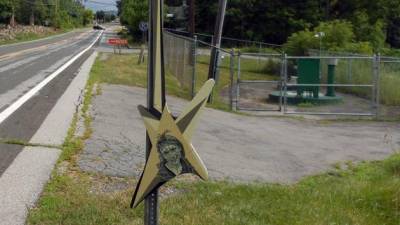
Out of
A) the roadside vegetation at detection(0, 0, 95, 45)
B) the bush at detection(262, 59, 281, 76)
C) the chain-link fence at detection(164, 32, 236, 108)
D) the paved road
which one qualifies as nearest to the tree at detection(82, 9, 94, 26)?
the roadside vegetation at detection(0, 0, 95, 45)

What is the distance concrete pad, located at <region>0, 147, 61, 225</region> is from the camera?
4.89m

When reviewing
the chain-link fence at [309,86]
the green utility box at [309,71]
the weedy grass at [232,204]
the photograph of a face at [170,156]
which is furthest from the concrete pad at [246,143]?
the green utility box at [309,71]

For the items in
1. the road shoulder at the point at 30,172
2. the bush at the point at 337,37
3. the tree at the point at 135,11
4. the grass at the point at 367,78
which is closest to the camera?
the road shoulder at the point at 30,172

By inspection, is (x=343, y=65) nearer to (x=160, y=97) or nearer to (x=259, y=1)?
(x=160, y=97)

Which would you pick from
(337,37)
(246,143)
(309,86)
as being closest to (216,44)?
(309,86)

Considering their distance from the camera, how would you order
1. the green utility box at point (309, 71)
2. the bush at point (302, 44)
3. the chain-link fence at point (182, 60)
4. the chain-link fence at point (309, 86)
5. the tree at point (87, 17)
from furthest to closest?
1. the tree at point (87, 17)
2. the bush at point (302, 44)
3. the green utility box at point (309, 71)
4. the chain-link fence at point (182, 60)
5. the chain-link fence at point (309, 86)

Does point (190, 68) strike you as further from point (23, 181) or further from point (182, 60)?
point (23, 181)

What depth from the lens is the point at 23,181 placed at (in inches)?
228

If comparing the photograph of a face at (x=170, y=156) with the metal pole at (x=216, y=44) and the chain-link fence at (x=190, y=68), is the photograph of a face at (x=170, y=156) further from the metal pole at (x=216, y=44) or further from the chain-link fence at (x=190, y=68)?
the metal pole at (x=216, y=44)

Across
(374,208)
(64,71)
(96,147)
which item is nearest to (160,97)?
(374,208)

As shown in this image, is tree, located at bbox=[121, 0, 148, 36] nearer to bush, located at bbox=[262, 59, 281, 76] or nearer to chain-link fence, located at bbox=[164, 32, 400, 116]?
bush, located at bbox=[262, 59, 281, 76]

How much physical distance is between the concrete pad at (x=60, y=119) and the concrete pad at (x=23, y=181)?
678 mm

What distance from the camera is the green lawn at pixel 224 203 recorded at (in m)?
4.99

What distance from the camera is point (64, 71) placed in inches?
824
